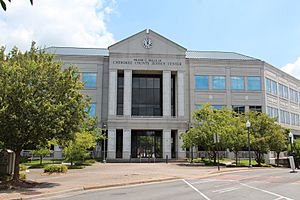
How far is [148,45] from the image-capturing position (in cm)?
5109

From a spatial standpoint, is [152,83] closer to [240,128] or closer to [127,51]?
[127,51]

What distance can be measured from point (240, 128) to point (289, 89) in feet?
98.6

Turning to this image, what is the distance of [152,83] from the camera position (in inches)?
2126

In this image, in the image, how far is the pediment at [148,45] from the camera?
50875 mm

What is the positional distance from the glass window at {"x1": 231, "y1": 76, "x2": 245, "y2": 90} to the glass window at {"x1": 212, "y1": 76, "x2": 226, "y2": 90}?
157 centimetres

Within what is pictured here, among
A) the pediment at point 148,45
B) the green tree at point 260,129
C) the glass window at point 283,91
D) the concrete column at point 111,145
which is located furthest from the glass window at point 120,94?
the glass window at point 283,91

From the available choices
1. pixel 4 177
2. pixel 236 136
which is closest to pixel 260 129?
pixel 236 136

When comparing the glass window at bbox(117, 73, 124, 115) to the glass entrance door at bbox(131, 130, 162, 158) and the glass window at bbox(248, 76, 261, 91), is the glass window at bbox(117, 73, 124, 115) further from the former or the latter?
the glass window at bbox(248, 76, 261, 91)

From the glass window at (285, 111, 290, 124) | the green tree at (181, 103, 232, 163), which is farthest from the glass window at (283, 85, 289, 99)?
the green tree at (181, 103, 232, 163)

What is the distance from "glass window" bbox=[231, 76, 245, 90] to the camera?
55000 mm

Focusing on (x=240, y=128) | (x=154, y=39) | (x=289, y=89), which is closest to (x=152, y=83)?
(x=154, y=39)

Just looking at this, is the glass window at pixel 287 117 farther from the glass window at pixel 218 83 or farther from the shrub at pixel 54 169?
the shrub at pixel 54 169

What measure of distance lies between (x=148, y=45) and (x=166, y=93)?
7.97 metres

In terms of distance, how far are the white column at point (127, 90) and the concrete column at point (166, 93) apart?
5.20m
